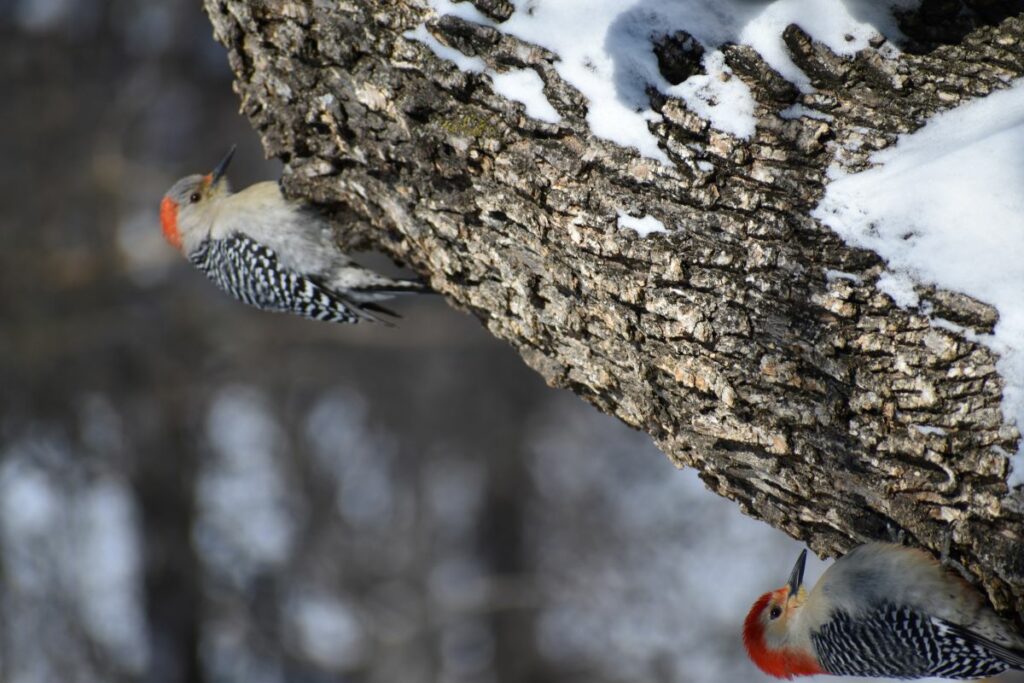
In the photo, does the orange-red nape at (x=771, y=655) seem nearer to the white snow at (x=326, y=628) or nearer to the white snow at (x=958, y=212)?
the white snow at (x=958, y=212)

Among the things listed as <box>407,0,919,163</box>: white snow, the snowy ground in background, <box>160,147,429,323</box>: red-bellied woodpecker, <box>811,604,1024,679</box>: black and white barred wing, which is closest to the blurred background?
the snowy ground in background

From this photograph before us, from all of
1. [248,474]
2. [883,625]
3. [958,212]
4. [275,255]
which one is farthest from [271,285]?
[248,474]

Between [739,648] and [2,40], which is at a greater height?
[2,40]

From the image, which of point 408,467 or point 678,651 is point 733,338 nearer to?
point 678,651

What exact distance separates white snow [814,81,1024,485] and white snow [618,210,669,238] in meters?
0.38

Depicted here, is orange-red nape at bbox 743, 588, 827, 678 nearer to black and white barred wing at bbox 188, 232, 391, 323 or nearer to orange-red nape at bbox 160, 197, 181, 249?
black and white barred wing at bbox 188, 232, 391, 323

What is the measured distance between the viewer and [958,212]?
2.09 m

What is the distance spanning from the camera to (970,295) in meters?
2.04

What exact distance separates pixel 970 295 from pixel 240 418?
1192cm

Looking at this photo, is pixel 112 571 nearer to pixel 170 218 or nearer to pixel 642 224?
pixel 170 218

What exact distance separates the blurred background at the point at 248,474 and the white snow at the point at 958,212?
27.5 feet

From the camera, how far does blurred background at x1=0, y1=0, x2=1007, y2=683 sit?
10297mm

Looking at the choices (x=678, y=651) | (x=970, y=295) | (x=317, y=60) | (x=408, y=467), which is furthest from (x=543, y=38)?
(x=408, y=467)

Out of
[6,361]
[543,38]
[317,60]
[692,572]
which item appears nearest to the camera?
[543,38]
